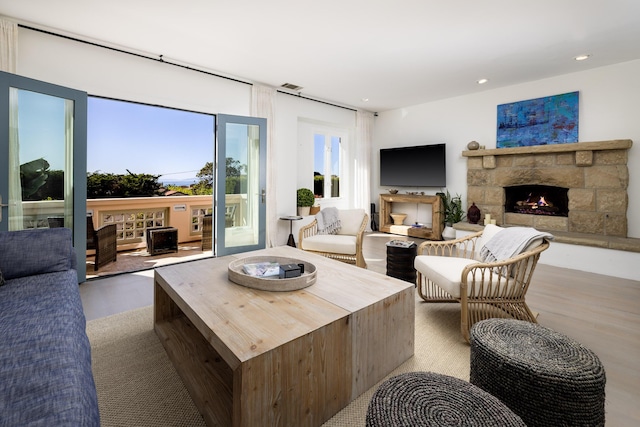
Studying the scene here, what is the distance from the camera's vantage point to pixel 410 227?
6113 millimetres

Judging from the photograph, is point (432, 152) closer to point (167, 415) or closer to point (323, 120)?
point (323, 120)

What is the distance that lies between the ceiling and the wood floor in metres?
2.57

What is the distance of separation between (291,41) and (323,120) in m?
2.52

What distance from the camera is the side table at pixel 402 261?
10.2ft

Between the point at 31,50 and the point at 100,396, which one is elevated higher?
the point at 31,50

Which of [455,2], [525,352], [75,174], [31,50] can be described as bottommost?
[525,352]

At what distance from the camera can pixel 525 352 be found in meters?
1.30

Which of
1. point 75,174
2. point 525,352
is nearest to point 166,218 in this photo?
point 75,174

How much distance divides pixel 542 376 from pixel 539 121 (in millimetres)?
4660

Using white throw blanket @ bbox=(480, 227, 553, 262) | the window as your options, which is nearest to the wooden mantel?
the window

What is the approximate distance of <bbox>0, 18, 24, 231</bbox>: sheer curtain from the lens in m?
2.85

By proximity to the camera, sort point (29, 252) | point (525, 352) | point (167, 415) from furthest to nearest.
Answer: point (29, 252) < point (167, 415) < point (525, 352)

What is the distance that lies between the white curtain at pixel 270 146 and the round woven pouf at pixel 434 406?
160 inches

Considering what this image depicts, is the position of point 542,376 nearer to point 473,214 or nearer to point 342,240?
point 342,240
